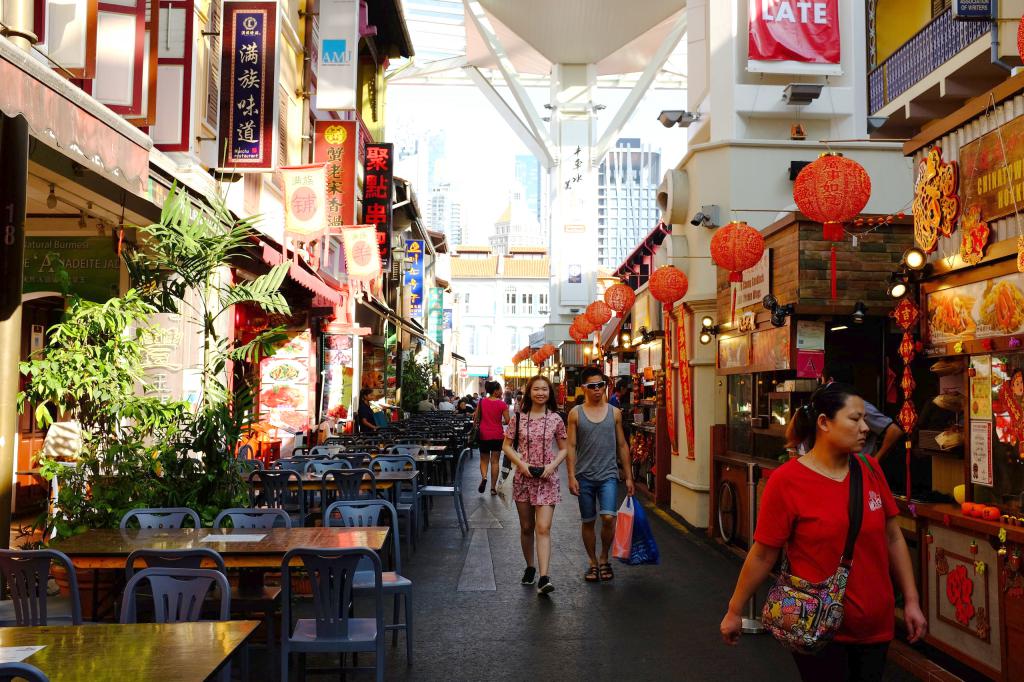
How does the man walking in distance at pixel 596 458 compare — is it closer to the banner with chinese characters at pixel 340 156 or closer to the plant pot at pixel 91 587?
the plant pot at pixel 91 587

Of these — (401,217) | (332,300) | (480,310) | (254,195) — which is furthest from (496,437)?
(480,310)

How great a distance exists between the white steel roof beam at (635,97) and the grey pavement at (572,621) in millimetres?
36588

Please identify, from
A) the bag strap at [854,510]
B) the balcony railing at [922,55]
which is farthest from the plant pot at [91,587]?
the balcony railing at [922,55]

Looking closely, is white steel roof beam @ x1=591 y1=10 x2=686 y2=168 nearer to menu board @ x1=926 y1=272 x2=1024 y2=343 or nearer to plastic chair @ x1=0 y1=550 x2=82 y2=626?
menu board @ x1=926 y1=272 x2=1024 y2=343

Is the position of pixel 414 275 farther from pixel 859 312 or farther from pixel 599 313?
pixel 859 312

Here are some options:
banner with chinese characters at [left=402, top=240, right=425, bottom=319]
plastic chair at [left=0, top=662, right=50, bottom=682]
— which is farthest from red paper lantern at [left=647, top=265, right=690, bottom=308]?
banner with chinese characters at [left=402, top=240, right=425, bottom=319]

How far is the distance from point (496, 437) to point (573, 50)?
33078 millimetres

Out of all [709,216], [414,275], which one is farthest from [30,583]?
[414,275]

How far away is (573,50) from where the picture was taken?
4559 cm

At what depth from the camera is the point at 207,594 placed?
6.15 m

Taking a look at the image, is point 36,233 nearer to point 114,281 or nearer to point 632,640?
point 114,281

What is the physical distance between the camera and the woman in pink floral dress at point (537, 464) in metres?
8.37

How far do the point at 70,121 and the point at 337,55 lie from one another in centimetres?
1226

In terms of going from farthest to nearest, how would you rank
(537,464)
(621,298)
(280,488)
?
1. (621,298)
2. (280,488)
3. (537,464)
